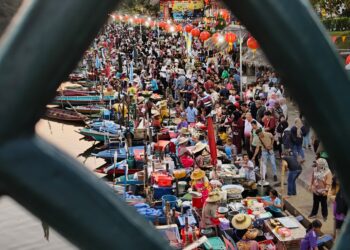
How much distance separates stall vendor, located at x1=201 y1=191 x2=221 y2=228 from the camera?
23.3ft

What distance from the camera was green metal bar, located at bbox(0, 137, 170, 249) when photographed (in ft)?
2.14

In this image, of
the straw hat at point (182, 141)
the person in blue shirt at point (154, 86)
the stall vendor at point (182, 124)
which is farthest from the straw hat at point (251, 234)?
the person in blue shirt at point (154, 86)

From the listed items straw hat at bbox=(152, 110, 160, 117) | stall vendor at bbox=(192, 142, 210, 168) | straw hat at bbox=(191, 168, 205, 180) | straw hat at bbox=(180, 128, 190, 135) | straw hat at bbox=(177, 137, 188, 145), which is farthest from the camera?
straw hat at bbox=(152, 110, 160, 117)

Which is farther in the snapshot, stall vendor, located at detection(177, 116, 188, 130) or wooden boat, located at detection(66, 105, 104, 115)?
wooden boat, located at detection(66, 105, 104, 115)

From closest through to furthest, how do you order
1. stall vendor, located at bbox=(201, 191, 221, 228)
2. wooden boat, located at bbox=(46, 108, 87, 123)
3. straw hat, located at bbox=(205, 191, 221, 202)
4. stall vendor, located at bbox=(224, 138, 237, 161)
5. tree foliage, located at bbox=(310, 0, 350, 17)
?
stall vendor, located at bbox=(201, 191, 221, 228) < straw hat, located at bbox=(205, 191, 221, 202) < stall vendor, located at bbox=(224, 138, 237, 161) < wooden boat, located at bbox=(46, 108, 87, 123) < tree foliage, located at bbox=(310, 0, 350, 17)

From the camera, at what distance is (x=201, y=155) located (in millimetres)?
9852

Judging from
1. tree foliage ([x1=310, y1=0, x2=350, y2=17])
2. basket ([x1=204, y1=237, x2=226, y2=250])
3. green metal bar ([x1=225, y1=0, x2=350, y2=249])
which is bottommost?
basket ([x1=204, y1=237, x2=226, y2=250])

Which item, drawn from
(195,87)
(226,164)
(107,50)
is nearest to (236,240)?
(226,164)

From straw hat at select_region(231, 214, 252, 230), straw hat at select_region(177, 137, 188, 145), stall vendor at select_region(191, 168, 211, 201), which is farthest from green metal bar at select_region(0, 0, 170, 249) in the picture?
straw hat at select_region(177, 137, 188, 145)

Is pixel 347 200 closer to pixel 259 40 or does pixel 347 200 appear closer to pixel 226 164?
pixel 259 40

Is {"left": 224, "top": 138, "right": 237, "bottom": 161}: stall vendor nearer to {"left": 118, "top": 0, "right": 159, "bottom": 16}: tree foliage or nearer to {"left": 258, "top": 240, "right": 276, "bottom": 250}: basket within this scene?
{"left": 258, "top": 240, "right": 276, "bottom": 250}: basket

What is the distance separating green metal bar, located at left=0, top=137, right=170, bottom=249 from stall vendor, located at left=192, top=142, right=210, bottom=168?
8988mm

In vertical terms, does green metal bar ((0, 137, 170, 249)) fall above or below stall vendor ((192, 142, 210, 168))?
above

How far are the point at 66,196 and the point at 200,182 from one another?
7936mm
